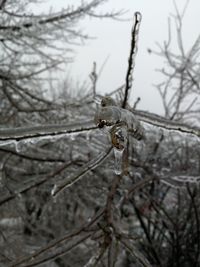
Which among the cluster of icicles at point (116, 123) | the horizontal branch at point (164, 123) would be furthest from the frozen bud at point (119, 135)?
the horizontal branch at point (164, 123)

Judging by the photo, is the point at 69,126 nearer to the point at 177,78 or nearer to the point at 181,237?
the point at 181,237

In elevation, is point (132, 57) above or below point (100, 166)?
above

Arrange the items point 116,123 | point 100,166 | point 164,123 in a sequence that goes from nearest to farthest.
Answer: point 116,123 → point 164,123 → point 100,166

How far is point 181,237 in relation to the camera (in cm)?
433

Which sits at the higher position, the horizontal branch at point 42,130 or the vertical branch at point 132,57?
the vertical branch at point 132,57

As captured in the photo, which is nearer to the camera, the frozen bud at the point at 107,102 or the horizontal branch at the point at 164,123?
the frozen bud at the point at 107,102

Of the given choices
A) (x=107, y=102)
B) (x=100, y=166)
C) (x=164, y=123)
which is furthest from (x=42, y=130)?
(x=100, y=166)

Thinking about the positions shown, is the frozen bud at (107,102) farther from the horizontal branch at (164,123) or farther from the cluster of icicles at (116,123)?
the horizontal branch at (164,123)

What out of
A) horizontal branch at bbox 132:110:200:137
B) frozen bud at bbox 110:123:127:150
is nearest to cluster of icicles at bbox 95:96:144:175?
frozen bud at bbox 110:123:127:150

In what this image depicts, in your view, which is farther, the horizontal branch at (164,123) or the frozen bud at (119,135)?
the horizontal branch at (164,123)

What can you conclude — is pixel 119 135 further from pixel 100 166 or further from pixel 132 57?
pixel 100 166

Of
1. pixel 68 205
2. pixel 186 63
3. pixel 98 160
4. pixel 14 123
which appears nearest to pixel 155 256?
pixel 14 123

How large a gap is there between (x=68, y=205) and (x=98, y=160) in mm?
8901

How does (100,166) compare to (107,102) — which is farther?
(100,166)
